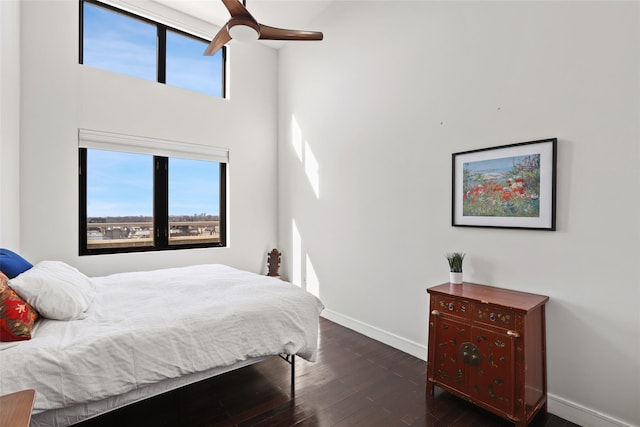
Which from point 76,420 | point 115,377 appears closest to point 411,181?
point 115,377

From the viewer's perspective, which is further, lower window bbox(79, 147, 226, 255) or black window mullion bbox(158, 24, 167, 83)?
black window mullion bbox(158, 24, 167, 83)

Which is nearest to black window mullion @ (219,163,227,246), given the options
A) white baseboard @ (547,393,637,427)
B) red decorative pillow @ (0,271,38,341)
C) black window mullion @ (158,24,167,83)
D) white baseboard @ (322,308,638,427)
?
black window mullion @ (158,24,167,83)

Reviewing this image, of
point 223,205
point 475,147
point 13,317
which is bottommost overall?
point 13,317

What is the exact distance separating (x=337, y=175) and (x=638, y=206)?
2568mm

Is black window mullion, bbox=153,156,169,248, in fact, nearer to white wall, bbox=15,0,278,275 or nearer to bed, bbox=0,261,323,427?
white wall, bbox=15,0,278,275

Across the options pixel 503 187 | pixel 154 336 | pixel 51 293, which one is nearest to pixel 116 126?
pixel 51 293

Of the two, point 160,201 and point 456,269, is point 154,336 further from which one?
point 160,201

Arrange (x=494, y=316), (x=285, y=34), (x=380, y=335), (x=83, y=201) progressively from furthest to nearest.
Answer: (x=83, y=201)
(x=380, y=335)
(x=285, y=34)
(x=494, y=316)

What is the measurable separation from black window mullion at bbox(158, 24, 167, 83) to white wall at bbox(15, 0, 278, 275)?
18cm

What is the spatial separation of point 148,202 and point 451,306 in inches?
137

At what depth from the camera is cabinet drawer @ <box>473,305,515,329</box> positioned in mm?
1951

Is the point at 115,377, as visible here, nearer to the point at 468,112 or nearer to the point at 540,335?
the point at 540,335

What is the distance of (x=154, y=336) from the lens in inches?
69.9

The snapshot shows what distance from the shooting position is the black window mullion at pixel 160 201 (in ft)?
12.9
